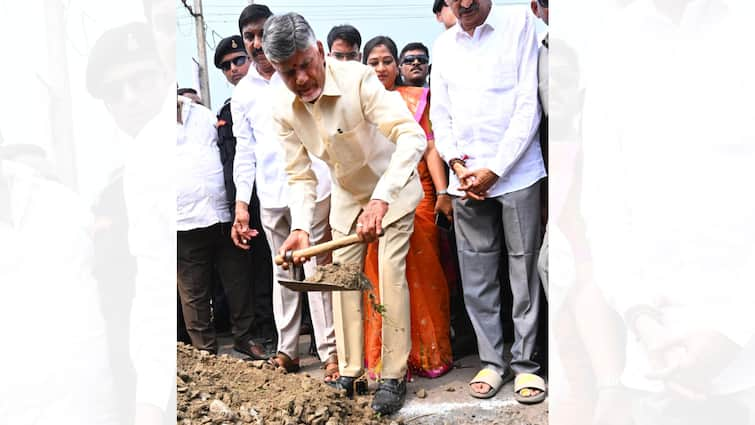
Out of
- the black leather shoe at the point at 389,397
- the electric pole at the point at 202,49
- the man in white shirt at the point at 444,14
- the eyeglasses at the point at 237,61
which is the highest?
the electric pole at the point at 202,49

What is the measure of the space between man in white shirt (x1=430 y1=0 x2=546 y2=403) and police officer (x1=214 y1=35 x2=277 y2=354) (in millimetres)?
1406

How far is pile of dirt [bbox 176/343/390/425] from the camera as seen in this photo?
276cm

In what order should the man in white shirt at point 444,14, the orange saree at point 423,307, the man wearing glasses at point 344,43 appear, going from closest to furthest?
the orange saree at point 423,307, the man in white shirt at point 444,14, the man wearing glasses at point 344,43

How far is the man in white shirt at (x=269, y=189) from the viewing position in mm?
3770

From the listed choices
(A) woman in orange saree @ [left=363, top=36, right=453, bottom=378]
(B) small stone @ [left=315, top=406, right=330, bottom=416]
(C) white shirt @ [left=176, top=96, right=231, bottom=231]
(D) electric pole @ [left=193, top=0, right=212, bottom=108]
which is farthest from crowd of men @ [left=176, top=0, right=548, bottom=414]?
(D) electric pole @ [left=193, top=0, right=212, bottom=108]

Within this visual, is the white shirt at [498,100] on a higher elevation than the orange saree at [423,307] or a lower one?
higher

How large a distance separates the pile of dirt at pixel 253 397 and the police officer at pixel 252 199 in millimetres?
1016

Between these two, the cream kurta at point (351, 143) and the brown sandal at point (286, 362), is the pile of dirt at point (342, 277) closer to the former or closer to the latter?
the cream kurta at point (351, 143)

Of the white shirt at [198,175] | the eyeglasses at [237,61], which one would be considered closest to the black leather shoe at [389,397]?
the white shirt at [198,175]

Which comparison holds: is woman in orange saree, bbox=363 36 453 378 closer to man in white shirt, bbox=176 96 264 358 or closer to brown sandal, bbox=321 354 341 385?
brown sandal, bbox=321 354 341 385
